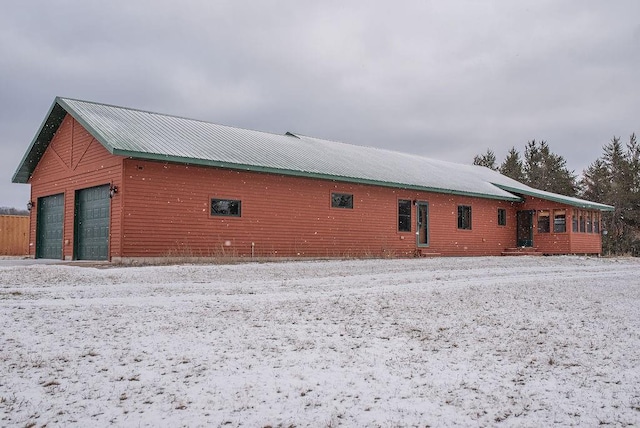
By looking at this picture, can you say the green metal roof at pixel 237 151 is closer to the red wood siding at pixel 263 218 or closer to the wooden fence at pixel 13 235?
the red wood siding at pixel 263 218

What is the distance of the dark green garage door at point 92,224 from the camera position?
16047mm

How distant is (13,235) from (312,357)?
25022mm

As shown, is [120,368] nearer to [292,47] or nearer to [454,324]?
[454,324]

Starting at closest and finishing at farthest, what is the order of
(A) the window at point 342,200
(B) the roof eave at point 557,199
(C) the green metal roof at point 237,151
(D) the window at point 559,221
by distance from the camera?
(C) the green metal roof at point 237,151 < (A) the window at point 342,200 < (B) the roof eave at point 557,199 < (D) the window at point 559,221

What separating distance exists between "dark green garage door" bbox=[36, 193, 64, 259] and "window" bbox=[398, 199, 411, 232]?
12938 millimetres

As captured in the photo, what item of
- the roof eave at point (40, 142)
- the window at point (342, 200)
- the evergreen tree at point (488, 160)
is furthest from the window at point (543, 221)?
the evergreen tree at point (488, 160)

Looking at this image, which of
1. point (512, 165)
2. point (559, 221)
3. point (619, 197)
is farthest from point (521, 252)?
point (512, 165)

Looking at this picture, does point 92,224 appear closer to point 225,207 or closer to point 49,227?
point 49,227


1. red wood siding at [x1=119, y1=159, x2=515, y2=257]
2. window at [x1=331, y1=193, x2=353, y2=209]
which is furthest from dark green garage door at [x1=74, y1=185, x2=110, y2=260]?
window at [x1=331, y1=193, x2=353, y2=209]

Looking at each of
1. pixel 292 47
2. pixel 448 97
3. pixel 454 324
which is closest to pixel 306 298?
pixel 454 324

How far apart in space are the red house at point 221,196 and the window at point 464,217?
0.08 m

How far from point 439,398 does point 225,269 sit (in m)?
9.17

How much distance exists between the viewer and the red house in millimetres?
15438

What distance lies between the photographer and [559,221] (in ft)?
90.0
